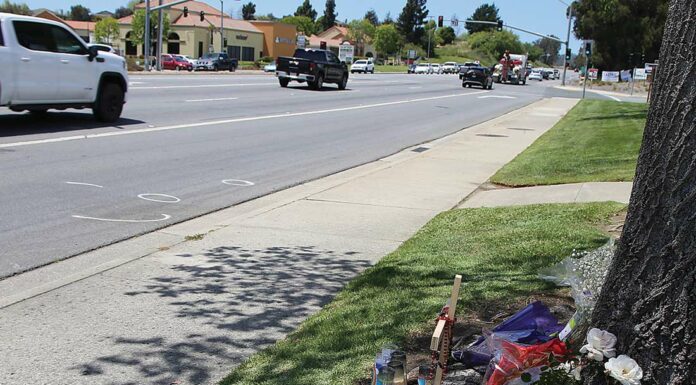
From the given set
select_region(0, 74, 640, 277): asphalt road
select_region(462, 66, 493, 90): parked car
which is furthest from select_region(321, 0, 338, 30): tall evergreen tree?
select_region(0, 74, 640, 277): asphalt road

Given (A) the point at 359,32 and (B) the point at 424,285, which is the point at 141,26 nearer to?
(A) the point at 359,32

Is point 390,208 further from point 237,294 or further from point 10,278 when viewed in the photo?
point 10,278

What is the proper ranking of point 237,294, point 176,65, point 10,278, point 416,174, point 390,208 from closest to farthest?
point 237,294 < point 10,278 < point 390,208 < point 416,174 < point 176,65

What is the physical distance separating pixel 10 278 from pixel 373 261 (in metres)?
2.97

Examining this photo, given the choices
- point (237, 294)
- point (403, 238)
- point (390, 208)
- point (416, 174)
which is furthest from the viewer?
point (416, 174)

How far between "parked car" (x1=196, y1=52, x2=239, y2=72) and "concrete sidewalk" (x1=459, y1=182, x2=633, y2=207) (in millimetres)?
57299

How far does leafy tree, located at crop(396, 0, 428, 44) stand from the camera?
16700 centimetres

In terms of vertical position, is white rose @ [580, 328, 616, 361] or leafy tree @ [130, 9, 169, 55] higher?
leafy tree @ [130, 9, 169, 55]

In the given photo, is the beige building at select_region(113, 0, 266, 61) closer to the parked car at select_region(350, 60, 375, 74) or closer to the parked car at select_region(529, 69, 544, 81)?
the parked car at select_region(350, 60, 375, 74)

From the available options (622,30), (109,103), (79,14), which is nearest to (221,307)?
(109,103)

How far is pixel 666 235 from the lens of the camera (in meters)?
3.03

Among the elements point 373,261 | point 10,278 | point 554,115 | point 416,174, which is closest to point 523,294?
point 373,261

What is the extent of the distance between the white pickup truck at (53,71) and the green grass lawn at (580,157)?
335 inches

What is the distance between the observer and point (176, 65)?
6638 cm
